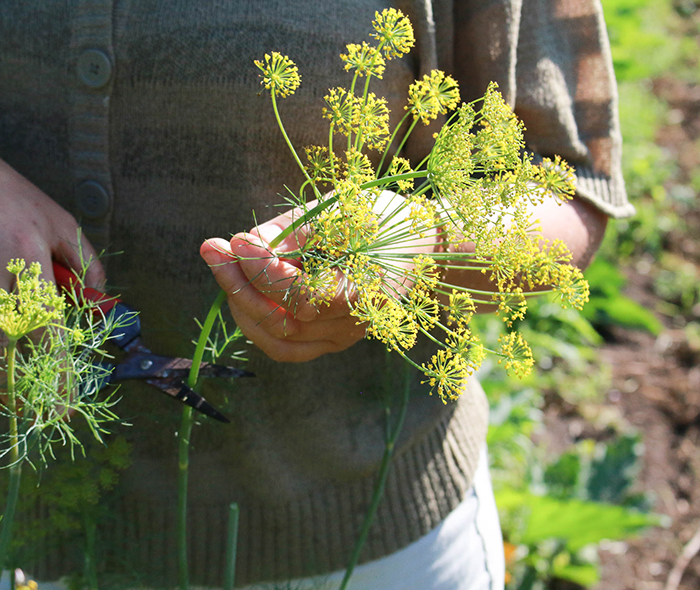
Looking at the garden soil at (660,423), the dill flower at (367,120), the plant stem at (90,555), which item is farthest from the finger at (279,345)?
the garden soil at (660,423)

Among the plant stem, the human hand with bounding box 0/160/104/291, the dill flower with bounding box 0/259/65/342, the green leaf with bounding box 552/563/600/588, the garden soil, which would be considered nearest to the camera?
the dill flower with bounding box 0/259/65/342

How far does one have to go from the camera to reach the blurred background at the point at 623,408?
84.8 inches

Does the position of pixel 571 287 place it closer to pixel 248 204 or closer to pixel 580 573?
pixel 248 204

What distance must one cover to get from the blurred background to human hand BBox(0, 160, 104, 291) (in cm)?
160

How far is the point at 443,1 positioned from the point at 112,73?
427 mm

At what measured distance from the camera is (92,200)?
0.89 metres

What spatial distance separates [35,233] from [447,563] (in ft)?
2.48

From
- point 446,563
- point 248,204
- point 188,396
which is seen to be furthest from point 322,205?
point 446,563

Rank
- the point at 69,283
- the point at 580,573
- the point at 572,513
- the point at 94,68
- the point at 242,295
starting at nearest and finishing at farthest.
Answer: the point at 242,295, the point at 69,283, the point at 94,68, the point at 572,513, the point at 580,573

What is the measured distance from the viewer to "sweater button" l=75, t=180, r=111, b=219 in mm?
888

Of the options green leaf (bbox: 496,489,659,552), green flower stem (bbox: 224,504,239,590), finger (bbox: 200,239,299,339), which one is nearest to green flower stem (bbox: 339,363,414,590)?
green flower stem (bbox: 224,504,239,590)

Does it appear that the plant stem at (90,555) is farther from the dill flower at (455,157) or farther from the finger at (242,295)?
the dill flower at (455,157)

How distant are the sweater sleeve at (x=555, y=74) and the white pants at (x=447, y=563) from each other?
1.71 feet

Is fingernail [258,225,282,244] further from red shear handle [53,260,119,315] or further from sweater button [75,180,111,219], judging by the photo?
sweater button [75,180,111,219]
